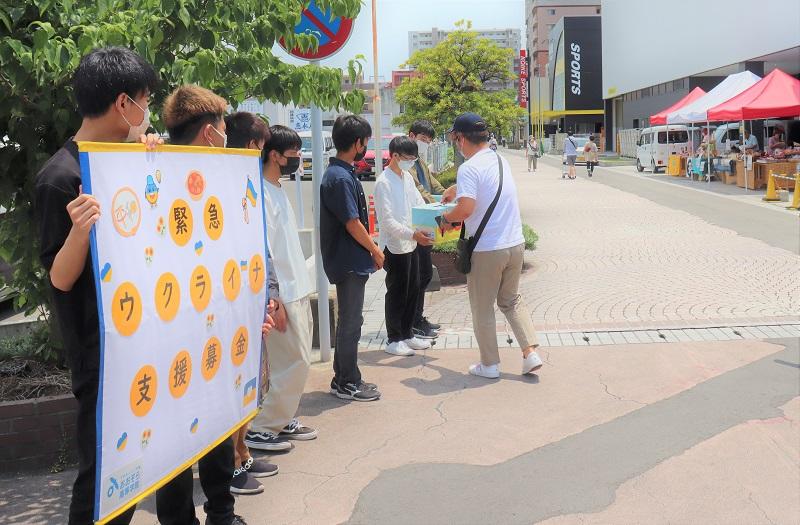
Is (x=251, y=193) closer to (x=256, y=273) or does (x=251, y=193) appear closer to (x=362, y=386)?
(x=256, y=273)

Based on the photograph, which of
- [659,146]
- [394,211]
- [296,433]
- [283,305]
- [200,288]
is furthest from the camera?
[659,146]

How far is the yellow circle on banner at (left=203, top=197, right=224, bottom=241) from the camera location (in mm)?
2916

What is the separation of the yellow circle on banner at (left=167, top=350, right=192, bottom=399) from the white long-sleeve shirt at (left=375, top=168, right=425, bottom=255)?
370 centimetres

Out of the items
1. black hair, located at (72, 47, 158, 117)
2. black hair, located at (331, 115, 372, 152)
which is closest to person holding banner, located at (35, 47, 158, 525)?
black hair, located at (72, 47, 158, 117)

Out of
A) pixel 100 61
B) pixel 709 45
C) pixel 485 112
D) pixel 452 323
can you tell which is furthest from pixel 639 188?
pixel 100 61

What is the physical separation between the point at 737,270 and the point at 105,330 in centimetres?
937

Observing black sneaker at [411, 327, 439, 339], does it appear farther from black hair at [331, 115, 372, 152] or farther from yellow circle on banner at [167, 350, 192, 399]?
yellow circle on banner at [167, 350, 192, 399]

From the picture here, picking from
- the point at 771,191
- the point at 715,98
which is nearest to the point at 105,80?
the point at 771,191

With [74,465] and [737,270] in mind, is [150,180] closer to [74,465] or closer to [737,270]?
[74,465]

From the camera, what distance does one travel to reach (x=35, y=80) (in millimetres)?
4043

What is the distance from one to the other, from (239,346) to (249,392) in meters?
0.26

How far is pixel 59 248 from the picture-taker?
2.55 m

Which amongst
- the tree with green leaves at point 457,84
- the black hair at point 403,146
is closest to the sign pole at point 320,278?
the black hair at point 403,146

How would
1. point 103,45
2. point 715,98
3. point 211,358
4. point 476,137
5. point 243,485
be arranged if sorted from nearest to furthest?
point 211,358 < point 103,45 < point 243,485 < point 476,137 < point 715,98
